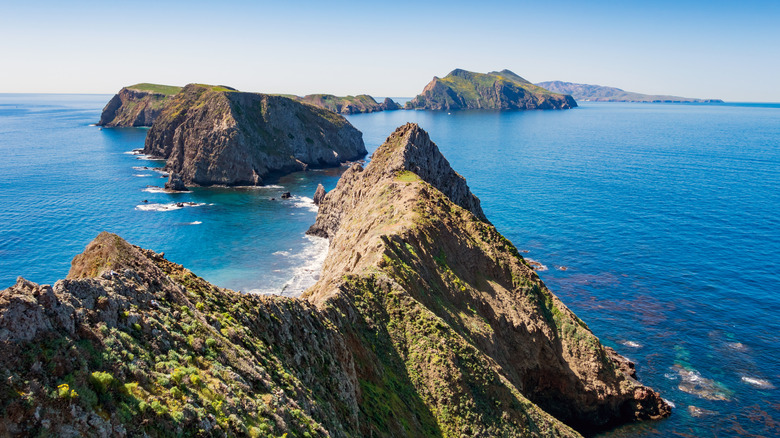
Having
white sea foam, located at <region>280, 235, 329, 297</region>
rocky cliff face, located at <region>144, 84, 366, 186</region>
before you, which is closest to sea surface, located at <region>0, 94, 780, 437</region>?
white sea foam, located at <region>280, 235, 329, 297</region>

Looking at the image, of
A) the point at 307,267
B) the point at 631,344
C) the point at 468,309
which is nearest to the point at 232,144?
the point at 307,267

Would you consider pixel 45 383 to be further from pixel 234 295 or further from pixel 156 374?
pixel 234 295

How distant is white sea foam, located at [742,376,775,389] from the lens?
60.7 m

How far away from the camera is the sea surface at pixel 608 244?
6462cm

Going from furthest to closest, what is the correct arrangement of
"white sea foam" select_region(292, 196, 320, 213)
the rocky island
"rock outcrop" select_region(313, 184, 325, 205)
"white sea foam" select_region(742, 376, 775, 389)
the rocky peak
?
"white sea foam" select_region(292, 196, 320, 213) < "rock outcrop" select_region(313, 184, 325, 205) < the rocky peak < "white sea foam" select_region(742, 376, 775, 389) < the rocky island

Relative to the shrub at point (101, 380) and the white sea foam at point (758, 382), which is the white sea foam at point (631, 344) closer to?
the white sea foam at point (758, 382)

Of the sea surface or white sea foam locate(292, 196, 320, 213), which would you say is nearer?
the sea surface

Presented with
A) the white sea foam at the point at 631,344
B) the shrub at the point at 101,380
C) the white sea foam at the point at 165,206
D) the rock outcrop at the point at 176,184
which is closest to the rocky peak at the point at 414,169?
the white sea foam at the point at 631,344

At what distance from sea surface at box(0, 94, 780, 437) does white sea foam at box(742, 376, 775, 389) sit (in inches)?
8.7

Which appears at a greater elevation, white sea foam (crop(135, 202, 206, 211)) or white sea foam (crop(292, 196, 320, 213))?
white sea foam (crop(292, 196, 320, 213))

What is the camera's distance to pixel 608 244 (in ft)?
350

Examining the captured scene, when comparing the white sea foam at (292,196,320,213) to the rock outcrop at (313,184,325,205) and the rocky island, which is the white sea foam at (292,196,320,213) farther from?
the rocky island

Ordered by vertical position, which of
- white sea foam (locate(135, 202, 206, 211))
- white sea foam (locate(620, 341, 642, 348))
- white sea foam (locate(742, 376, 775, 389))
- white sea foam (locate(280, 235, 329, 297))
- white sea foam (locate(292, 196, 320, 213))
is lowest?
white sea foam (locate(742, 376, 775, 389))

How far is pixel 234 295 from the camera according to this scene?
29.2 m
